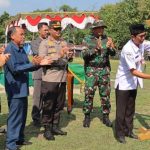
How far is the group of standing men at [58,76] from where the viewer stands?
6254 mm

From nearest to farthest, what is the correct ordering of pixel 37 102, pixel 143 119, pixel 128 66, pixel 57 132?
pixel 128 66
pixel 57 132
pixel 37 102
pixel 143 119

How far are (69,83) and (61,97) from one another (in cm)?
235

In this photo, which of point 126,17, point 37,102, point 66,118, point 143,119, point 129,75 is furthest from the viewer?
point 126,17

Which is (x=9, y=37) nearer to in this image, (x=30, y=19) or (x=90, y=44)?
(x=90, y=44)

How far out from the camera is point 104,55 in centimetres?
797

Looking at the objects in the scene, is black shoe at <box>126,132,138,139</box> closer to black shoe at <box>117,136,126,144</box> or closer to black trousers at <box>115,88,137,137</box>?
black trousers at <box>115,88,137,137</box>

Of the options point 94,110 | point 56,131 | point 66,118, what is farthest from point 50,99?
point 94,110

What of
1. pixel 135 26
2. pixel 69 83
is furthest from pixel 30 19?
pixel 135 26

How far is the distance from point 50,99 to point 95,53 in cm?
136

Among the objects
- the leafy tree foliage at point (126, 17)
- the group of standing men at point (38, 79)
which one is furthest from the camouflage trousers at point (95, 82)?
the leafy tree foliage at point (126, 17)

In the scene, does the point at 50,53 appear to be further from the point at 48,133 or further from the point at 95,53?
the point at 48,133

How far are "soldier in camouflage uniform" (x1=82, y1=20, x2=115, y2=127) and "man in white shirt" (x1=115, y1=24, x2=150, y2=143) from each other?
875 mm

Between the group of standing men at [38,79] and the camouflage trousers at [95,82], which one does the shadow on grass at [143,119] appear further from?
the group of standing men at [38,79]

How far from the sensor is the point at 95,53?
7902 mm
